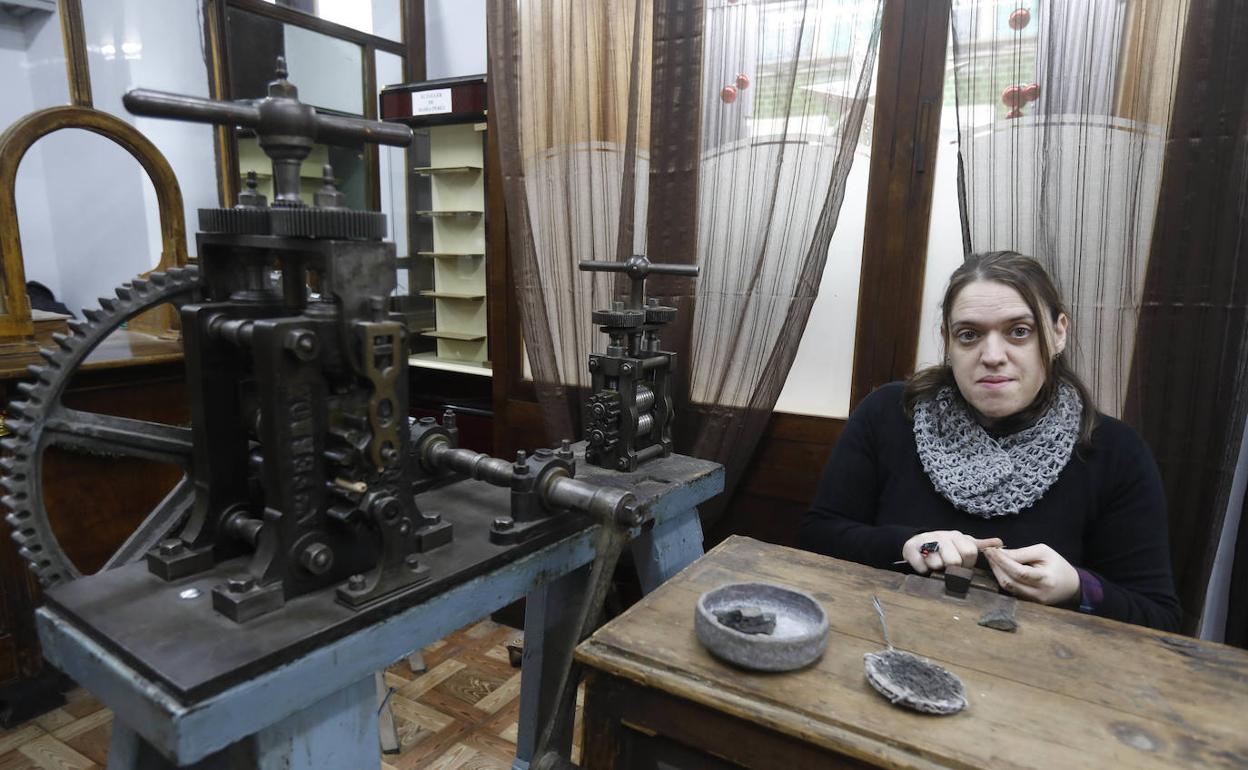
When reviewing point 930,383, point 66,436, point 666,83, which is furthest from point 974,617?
point 666,83

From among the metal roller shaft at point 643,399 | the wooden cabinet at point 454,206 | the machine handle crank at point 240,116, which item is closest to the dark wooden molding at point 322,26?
the wooden cabinet at point 454,206

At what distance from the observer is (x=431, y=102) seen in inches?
102

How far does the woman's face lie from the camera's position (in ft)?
4.41

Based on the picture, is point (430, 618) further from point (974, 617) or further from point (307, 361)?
point (974, 617)

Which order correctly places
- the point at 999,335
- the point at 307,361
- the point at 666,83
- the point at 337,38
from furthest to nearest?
the point at 337,38 → the point at 666,83 → the point at 999,335 → the point at 307,361

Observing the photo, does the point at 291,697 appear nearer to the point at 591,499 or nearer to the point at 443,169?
the point at 591,499

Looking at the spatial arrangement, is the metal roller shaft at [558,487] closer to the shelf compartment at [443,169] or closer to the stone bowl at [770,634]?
the stone bowl at [770,634]

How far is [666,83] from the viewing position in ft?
6.36

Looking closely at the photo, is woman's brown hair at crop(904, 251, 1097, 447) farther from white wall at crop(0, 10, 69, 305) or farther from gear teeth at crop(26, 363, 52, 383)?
white wall at crop(0, 10, 69, 305)

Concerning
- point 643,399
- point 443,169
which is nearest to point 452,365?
point 443,169

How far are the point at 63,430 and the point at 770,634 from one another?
0.98 meters

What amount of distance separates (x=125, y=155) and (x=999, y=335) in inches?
140

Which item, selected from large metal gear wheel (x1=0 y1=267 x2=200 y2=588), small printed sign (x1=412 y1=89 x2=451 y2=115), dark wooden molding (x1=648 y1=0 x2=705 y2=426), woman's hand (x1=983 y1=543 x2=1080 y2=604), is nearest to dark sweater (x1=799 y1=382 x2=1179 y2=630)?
woman's hand (x1=983 y1=543 x2=1080 y2=604)

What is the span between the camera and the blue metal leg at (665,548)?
1.51m
